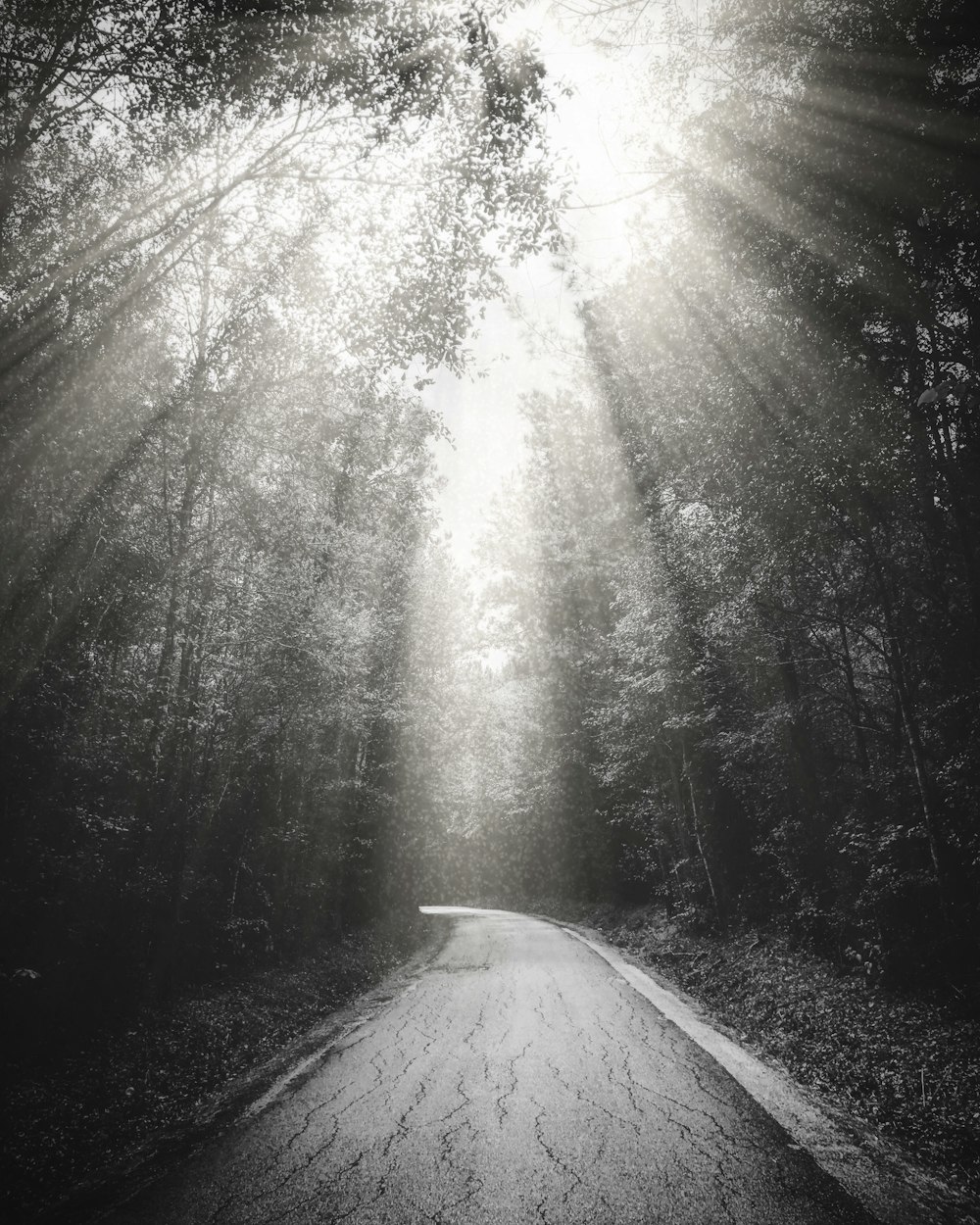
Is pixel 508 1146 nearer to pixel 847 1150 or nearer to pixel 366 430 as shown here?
pixel 847 1150

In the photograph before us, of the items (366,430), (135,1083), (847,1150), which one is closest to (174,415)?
(366,430)

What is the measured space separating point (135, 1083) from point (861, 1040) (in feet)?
21.5

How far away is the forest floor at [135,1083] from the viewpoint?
11.5ft

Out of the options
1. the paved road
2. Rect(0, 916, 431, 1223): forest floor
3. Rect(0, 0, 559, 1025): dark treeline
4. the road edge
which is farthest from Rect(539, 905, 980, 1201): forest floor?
Rect(0, 0, 559, 1025): dark treeline

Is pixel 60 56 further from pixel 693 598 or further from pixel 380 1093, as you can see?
pixel 693 598

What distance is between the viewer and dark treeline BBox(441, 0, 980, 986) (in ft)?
17.5

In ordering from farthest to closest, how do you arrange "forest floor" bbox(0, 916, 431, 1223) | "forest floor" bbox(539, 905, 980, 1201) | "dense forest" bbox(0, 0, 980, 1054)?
"dense forest" bbox(0, 0, 980, 1054)
"forest floor" bbox(539, 905, 980, 1201)
"forest floor" bbox(0, 916, 431, 1223)

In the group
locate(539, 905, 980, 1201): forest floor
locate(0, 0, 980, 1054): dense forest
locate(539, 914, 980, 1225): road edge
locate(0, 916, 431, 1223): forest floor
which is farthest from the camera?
locate(0, 0, 980, 1054): dense forest

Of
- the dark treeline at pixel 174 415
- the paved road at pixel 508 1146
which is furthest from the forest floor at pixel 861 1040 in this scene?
the dark treeline at pixel 174 415

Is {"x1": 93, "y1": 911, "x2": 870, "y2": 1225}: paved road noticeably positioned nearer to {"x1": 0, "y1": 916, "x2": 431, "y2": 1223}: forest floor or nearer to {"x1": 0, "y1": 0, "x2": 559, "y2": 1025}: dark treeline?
{"x1": 0, "y1": 916, "x2": 431, "y2": 1223}: forest floor

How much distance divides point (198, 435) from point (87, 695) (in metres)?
3.15

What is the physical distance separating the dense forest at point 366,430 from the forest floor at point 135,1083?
0.64m

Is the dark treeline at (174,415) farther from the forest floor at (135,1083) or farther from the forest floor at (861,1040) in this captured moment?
the forest floor at (861,1040)

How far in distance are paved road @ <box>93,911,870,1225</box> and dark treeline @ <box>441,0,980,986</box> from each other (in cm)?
380
